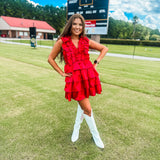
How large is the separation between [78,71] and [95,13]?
14624 millimetres

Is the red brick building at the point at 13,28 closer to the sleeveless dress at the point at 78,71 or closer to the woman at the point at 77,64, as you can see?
the woman at the point at 77,64

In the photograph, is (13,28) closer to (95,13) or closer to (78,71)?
(95,13)

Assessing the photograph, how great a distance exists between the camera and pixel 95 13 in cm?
1498

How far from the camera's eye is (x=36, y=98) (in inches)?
162

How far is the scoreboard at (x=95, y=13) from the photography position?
14508mm

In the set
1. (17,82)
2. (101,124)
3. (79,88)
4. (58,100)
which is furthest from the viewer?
(17,82)

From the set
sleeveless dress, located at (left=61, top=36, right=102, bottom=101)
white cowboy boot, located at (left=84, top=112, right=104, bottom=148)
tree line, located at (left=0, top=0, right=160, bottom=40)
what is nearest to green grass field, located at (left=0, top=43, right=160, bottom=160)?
white cowboy boot, located at (left=84, top=112, right=104, bottom=148)

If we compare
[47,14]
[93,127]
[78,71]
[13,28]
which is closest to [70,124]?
[93,127]

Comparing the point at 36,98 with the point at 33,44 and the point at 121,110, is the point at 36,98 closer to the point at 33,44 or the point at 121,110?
the point at 121,110

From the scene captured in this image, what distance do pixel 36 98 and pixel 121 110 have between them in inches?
90.0

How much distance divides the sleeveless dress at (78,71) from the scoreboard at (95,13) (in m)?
13.7

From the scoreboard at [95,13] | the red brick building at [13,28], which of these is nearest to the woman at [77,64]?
the scoreboard at [95,13]

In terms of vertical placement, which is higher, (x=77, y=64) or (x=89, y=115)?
(x=77, y=64)

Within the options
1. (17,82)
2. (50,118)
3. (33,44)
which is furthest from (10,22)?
(50,118)
